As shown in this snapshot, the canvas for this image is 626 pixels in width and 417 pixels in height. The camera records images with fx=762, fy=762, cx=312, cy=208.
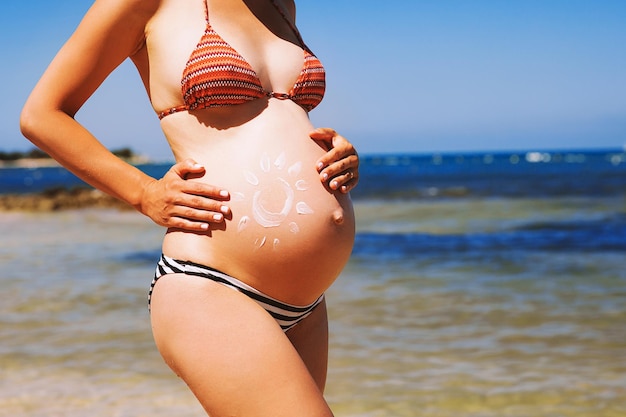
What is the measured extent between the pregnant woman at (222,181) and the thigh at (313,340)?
9 centimetres

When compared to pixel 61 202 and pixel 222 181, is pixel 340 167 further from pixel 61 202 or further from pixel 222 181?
pixel 61 202

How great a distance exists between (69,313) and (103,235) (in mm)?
6676

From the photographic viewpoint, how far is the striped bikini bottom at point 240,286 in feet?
6.18

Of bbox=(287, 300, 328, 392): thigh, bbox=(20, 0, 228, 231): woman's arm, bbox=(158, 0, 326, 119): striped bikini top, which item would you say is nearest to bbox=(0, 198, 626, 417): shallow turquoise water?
bbox=(287, 300, 328, 392): thigh

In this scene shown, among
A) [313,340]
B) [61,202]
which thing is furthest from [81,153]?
[61,202]

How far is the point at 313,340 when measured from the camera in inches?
87.0

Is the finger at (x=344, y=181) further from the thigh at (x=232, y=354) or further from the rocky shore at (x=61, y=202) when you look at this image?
the rocky shore at (x=61, y=202)

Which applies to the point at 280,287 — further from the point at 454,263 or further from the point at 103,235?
the point at 103,235

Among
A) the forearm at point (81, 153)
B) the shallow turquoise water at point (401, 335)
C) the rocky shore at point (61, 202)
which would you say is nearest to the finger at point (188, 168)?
the forearm at point (81, 153)

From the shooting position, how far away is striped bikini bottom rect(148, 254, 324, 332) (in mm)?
1884

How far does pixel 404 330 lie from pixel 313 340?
362cm

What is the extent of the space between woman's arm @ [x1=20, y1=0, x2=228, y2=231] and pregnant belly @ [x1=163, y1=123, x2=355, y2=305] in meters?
0.05

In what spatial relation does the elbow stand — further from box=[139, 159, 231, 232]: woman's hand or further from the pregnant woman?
box=[139, 159, 231, 232]: woman's hand

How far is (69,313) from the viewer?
6.51 m
